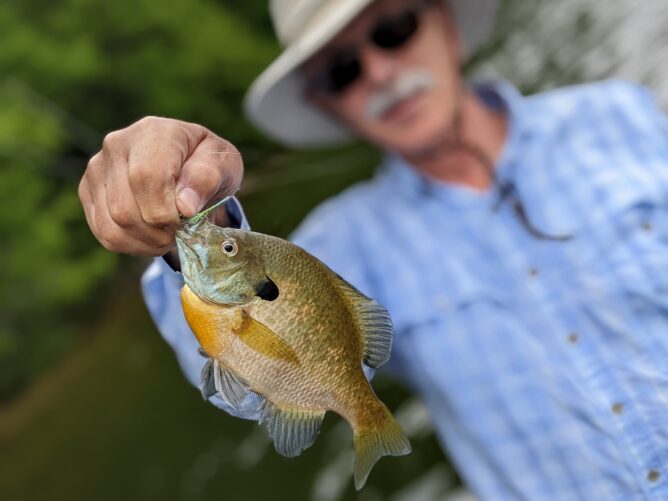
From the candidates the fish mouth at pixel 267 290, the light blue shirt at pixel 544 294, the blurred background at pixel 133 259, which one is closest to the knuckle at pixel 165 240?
the fish mouth at pixel 267 290

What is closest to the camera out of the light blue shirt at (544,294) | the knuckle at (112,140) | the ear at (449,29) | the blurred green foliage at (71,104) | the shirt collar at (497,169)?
Answer: the knuckle at (112,140)

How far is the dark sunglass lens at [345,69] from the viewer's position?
1827 mm

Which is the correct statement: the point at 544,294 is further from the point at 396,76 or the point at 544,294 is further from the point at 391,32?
the point at 391,32

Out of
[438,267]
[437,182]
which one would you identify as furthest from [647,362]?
[437,182]

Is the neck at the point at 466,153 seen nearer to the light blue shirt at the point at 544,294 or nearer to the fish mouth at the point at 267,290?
the light blue shirt at the point at 544,294

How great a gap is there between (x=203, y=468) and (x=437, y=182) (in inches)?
148

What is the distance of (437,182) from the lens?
183 centimetres

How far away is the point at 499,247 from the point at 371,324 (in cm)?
96

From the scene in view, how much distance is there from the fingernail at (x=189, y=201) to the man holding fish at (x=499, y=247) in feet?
0.91

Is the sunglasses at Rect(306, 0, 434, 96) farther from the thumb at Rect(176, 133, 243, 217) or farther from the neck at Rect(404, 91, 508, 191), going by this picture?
the thumb at Rect(176, 133, 243, 217)

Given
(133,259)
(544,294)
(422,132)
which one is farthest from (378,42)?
(133,259)

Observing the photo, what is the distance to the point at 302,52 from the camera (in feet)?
5.88

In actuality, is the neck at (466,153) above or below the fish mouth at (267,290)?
below

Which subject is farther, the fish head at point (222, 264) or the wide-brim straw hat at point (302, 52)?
the wide-brim straw hat at point (302, 52)
